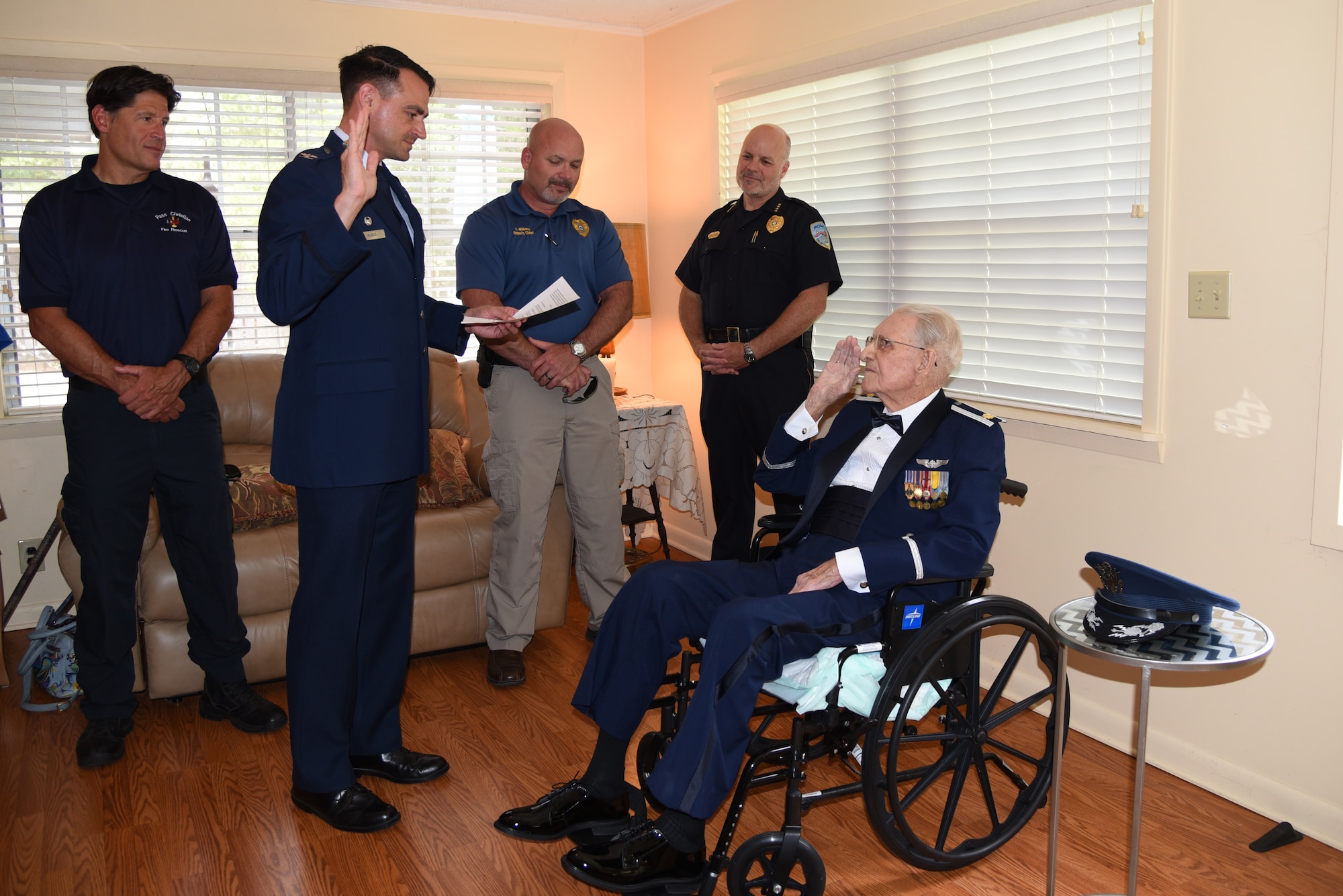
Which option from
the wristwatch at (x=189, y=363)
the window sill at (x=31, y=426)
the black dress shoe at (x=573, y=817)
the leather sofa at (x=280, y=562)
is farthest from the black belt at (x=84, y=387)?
the black dress shoe at (x=573, y=817)

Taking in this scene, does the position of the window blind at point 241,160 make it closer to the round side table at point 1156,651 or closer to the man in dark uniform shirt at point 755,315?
the man in dark uniform shirt at point 755,315

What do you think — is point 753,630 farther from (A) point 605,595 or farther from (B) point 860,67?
(B) point 860,67

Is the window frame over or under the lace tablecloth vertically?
over

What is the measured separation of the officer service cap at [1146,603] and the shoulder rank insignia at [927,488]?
435 mm

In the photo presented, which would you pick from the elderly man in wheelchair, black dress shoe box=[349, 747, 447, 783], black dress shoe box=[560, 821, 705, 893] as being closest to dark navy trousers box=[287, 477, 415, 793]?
black dress shoe box=[349, 747, 447, 783]

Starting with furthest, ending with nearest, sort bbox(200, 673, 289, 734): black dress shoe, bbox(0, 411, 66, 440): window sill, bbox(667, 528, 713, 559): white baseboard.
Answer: bbox(667, 528, 713, 559): white baseboard < bbox(0, 411, 66, 440): window sill < bbox(200, 673, 289, 734): black dress shoe

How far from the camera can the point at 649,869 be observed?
2.07m

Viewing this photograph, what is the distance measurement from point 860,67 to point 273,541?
8.54ft

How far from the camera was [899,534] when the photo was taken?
2.31 m

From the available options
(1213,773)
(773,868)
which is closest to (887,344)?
(773,868)

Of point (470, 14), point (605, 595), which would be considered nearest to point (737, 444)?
point (605, 595)

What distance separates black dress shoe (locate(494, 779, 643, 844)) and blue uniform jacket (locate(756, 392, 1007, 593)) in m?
0.75

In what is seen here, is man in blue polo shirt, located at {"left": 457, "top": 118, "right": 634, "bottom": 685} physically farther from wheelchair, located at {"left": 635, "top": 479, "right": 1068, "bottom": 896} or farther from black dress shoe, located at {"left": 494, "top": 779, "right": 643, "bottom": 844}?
wheelchair, located at {"left": 635, "top": 479, "right": 1068, "bottom": 896}

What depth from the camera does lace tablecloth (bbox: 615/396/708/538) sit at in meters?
4.27
